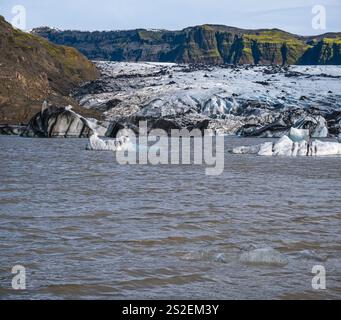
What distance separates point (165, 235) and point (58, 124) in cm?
3457

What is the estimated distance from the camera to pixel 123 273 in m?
6.66

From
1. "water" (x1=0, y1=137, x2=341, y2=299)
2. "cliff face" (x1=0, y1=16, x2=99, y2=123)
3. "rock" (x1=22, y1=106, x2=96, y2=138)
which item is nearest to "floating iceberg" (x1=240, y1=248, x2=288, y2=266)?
"water" (x1=0, y1=137, x2=341, y2=299)

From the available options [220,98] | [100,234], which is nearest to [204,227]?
[100,234]

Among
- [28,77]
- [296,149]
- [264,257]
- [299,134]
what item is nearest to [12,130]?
[28,77]

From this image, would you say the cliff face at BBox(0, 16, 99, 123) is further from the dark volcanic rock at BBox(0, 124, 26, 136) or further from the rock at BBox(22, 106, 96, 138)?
the rock at BBox(22, 106, 96, 138)

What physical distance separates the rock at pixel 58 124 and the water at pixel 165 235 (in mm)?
26154

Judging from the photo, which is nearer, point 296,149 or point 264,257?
point 264,257

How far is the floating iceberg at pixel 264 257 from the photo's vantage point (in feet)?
23.4

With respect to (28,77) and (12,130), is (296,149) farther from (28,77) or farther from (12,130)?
(28,77)

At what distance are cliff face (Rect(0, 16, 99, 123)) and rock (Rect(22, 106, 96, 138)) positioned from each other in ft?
36.3

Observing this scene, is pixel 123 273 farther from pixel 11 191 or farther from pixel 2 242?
pixel 11 191

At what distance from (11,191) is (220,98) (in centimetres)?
5998

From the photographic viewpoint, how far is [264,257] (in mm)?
7168

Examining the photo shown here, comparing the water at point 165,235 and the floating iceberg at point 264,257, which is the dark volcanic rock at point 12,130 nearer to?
the water at point 165,235
